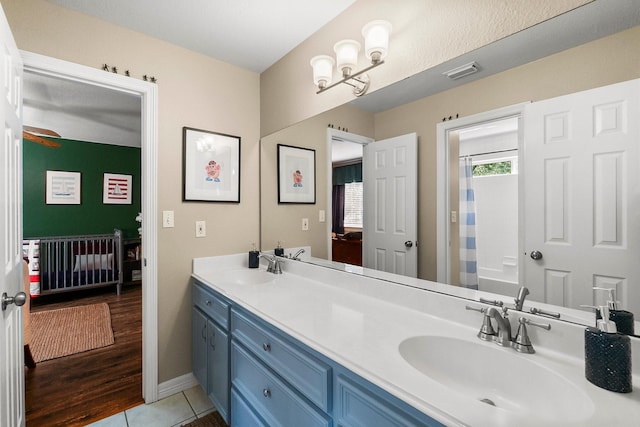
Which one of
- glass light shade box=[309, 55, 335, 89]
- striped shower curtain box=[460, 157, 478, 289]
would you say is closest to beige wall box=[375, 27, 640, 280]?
striped shower curtain box=[460, 157, 478, 289]

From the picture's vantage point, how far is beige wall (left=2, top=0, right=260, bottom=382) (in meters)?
1.64

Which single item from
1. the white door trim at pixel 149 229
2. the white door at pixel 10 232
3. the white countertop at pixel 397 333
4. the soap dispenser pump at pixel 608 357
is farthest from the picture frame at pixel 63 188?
the soap dispenser pump at pixel 608 357

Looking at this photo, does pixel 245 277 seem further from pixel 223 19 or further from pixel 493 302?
pixel 223 19

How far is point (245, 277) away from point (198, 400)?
86cm

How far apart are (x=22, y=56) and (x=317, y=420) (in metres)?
2.23

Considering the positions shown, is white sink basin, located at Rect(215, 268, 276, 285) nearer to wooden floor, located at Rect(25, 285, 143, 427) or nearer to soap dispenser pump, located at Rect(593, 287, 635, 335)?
wooden floor, located at Rect(25, 285, 143, 427)

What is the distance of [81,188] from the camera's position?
4.68 meters

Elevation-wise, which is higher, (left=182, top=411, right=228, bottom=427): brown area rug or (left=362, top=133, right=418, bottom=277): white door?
(left=362, top=133, right=418, bottom=277): white door

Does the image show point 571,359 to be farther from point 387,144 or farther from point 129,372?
point 129,372

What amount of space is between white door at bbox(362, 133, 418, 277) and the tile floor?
144cm

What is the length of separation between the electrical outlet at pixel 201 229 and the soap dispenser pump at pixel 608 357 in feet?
6.84

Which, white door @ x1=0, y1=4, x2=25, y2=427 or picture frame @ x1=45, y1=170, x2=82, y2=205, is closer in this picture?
white door @ x1=0, y1=4, x2=25, y2=427

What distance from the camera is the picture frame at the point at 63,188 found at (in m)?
4.42

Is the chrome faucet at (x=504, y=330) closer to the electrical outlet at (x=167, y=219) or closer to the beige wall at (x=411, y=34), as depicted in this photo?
the beige wall at (x=411, y=34)
